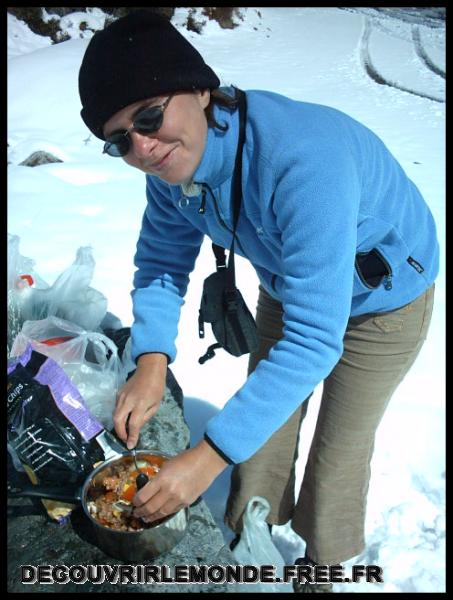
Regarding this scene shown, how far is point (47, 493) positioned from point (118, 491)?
0.17 metres

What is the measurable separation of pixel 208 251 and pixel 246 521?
1987 millimetres

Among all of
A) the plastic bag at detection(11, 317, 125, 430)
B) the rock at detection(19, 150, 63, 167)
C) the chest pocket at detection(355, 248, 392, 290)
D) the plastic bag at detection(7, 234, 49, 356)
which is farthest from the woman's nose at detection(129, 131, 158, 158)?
the rock at detection(19, 150, 63, 167)

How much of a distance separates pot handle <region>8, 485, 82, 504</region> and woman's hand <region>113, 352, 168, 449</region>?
0.68 feet

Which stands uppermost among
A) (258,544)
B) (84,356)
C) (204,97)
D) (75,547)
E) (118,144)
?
(204,97)

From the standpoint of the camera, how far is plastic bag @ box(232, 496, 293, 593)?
193cm

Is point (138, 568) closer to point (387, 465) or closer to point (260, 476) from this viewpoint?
point (260, 476)

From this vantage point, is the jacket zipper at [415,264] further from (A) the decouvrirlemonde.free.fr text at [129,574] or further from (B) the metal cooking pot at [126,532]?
(A) the decouvrirlemonde.free.fr text at [129,574]

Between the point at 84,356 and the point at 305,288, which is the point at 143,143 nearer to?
the point at 305,288

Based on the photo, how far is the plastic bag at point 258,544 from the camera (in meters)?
1.93

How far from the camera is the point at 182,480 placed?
1.16 m

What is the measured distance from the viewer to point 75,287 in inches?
84.5

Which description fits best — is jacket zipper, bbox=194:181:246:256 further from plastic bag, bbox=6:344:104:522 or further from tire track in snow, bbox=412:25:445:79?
tire track in snow, bbox=412:25:445:79

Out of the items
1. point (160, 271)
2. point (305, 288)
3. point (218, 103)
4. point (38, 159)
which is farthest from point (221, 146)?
point (38, 159)

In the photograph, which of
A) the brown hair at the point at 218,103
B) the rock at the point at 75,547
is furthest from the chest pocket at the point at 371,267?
the rock at the point at 75,547
